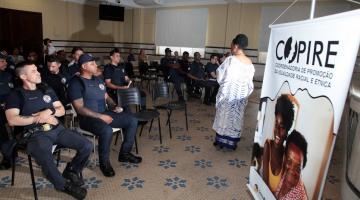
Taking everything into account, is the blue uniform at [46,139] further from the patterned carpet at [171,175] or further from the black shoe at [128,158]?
the black shoe at [128,158]

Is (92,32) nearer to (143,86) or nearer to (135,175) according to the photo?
(143,86)

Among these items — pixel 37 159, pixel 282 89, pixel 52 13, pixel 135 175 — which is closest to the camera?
pixel 282 89

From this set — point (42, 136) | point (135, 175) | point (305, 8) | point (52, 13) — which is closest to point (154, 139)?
point (135, 175)

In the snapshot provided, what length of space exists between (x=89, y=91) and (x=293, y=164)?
194 centimetres

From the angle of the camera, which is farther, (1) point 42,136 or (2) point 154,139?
(2) point 154,139

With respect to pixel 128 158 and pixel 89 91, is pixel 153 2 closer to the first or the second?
pixel 89 91

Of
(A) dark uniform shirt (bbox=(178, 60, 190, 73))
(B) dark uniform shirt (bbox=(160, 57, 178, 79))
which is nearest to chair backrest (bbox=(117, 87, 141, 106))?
(B) dark uniform shirt (bbox=(160, 57, 178, 79))

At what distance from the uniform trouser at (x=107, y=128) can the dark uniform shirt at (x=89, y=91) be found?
14 cm

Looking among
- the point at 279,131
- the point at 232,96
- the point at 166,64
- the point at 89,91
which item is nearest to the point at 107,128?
the point at 89,91

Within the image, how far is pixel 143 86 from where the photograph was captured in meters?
7.60

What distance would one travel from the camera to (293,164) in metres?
1.62

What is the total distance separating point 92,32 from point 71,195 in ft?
29.0

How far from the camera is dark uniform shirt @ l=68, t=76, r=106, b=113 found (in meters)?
2.55

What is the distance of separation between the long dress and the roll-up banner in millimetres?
895
